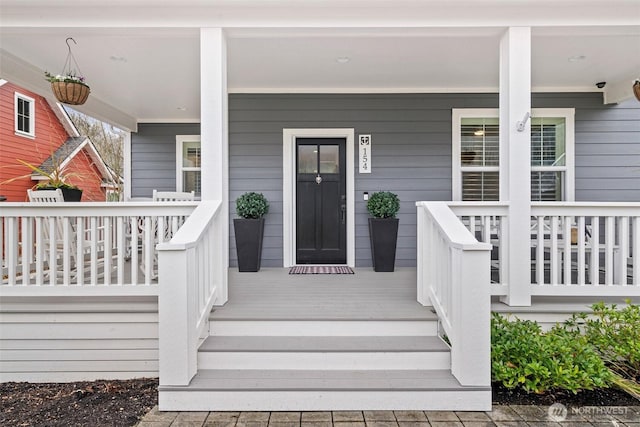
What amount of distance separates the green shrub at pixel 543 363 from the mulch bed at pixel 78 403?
2.38 meters

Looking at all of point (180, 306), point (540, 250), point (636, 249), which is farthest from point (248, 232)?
point (636, 249)

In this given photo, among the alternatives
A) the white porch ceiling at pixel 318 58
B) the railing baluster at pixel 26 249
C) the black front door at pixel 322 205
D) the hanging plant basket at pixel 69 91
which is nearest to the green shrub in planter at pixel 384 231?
the black front door at pixel 322 205

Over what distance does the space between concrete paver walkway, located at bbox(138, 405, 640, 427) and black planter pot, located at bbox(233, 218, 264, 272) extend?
2.51 m

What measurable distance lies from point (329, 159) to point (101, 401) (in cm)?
379

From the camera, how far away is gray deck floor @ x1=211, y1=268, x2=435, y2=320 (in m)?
3.00

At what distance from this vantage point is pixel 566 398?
2.56 m

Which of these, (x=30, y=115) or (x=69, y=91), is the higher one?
(x=30, y=115)

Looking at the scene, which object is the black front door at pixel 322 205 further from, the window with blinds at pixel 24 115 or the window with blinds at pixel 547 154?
the window with blinds at pixel 24 115

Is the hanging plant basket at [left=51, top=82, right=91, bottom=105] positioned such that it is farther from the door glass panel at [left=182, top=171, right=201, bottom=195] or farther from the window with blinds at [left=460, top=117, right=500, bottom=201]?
the window with blinds at [left=460, top=117, right=500, bottom=201]

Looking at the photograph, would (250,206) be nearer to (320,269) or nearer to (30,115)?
(320,269)

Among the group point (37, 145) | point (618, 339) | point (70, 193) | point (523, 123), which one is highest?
point (37, 145)

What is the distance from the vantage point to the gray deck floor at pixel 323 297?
3.00m

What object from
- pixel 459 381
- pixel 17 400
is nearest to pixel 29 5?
pixel 17 400

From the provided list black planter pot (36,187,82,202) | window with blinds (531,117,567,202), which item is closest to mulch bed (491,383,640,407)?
window with blinds (531,117,567,202)
